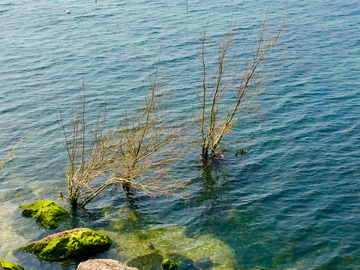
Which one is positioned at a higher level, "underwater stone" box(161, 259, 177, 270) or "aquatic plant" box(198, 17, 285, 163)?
"aquatic plant" box(198, 17, 285, 163)

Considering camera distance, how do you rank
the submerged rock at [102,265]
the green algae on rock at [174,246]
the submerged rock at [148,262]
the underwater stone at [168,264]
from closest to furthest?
the submerged rock at [102,265] → the underwater stone at [168,264] → the submerged rock at [148,262] → the green algae on rock at [174,246]

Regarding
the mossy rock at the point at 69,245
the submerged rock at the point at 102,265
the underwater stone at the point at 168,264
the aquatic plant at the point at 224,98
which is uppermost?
the aquatic plant at the point at 224,98

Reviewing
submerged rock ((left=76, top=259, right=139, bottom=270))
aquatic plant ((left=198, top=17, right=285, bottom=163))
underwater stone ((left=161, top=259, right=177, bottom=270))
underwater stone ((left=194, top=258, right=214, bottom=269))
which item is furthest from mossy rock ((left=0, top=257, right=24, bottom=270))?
aquatic plant ((left=198, top=17, right=285, bottom=163))

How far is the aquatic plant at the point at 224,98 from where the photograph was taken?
2362 centimetres

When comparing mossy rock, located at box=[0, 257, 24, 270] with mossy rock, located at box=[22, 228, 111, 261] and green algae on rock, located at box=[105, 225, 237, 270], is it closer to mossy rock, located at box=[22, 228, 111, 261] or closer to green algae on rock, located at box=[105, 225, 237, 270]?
mossy rock, located at box=[22, 228, 111, 261]

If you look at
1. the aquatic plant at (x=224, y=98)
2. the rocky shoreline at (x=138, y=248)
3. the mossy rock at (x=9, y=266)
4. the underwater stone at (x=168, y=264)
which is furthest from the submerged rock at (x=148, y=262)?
the aquatic plant at (x=224, y=98)

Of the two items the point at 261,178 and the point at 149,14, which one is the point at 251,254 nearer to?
the point at 261,178

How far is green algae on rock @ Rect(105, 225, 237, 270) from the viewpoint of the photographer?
17.9m

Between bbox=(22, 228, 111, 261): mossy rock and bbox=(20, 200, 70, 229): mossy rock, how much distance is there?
183 centimetres

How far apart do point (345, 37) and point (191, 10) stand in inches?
807

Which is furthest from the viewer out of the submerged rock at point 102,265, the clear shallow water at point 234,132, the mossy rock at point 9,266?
the clear shallow water at point 234,132

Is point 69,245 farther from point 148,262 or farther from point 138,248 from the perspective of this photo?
point 148,262

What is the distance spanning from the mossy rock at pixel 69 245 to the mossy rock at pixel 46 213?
5.99ft

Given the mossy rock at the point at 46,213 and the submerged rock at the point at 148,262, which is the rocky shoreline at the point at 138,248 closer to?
the submerged rock at the point at 148,262
